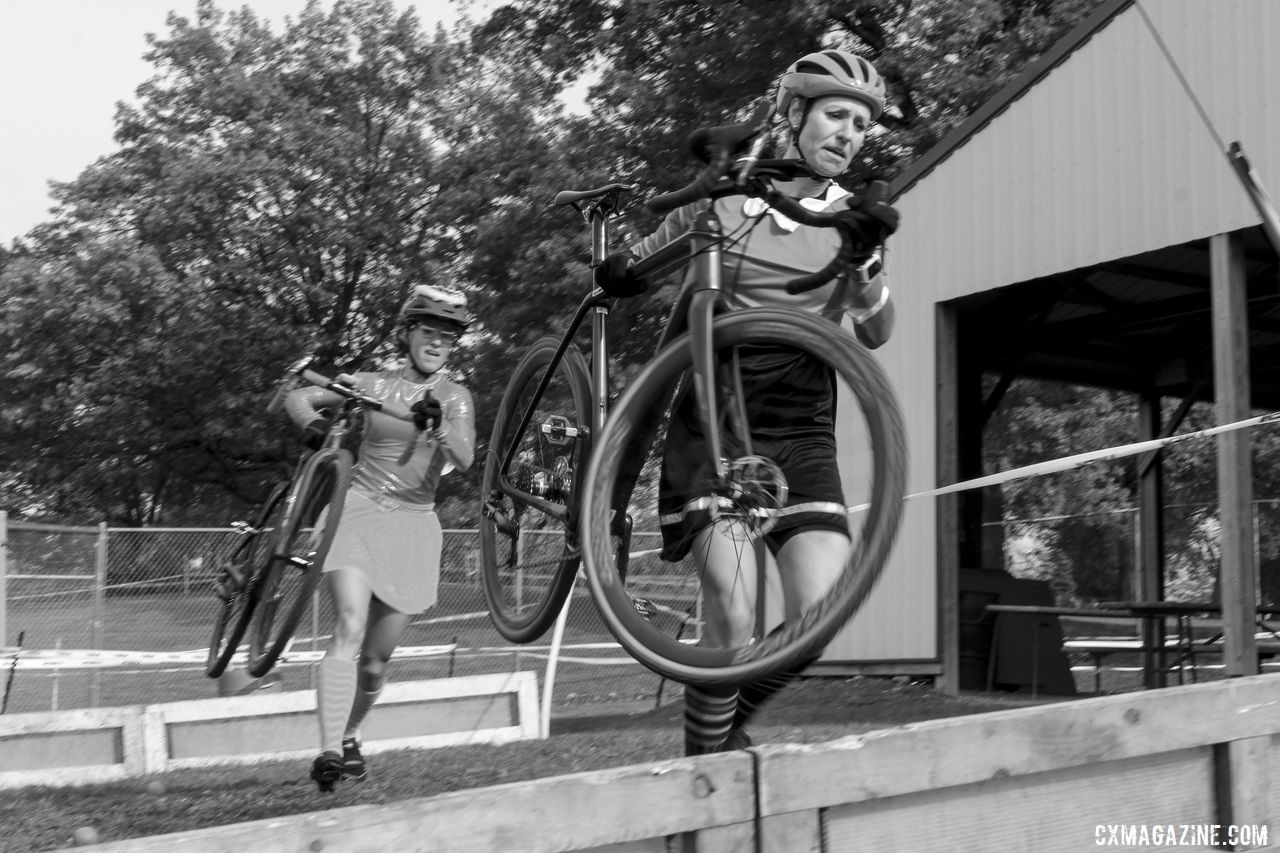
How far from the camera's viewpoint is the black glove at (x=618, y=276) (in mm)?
3441

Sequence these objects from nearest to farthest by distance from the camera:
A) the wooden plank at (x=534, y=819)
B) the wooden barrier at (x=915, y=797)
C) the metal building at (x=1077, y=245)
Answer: the wooden plank at (x=534, y=819) < the wooden barrier at (x=915, y=797) < the metal building at (x=1077, y=245)

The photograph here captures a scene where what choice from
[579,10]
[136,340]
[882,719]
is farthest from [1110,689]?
[136,340]

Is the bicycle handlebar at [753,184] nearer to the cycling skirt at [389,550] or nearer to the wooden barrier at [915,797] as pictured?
the wooden barrier at [915,797]

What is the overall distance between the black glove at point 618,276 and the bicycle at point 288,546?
1.53 m

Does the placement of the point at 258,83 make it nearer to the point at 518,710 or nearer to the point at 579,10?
the point at 579,10

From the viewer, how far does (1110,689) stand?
53.0 feet

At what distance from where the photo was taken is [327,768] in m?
5.35

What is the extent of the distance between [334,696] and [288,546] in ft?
3.45

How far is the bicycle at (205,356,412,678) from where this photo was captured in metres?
5.43

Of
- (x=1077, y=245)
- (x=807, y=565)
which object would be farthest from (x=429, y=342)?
(x=1077, y=245)

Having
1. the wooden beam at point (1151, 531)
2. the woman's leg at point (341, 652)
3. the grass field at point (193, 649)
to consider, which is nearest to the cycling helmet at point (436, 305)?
the woman's leg at point (341, 652)

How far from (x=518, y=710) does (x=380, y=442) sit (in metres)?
4.28

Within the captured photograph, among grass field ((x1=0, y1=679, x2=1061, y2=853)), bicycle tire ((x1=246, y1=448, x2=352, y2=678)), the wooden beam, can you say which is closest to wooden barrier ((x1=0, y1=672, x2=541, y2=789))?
grass field ((x1=0, y1=679, x2=1061, y2=853))

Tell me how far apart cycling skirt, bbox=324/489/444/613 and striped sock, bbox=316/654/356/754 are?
31 cm
